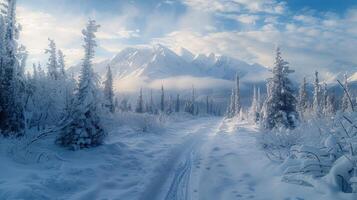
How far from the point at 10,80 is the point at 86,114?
336 centimetres

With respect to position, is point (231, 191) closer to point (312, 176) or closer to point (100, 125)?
point (312, 176)

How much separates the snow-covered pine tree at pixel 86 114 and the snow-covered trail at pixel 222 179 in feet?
10.8

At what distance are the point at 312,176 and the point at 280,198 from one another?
3.46 ft

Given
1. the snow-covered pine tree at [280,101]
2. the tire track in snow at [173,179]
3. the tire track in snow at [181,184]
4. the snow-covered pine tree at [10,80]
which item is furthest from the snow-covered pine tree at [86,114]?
the snow-covered pine tree at [280,101]

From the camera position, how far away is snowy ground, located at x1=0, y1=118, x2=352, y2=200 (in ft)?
27.7

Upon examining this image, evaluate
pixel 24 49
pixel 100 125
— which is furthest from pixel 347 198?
pixel 24 49

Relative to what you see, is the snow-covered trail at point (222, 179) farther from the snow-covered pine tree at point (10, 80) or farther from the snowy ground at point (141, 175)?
the snow-covered pine tree at point (10, 80)

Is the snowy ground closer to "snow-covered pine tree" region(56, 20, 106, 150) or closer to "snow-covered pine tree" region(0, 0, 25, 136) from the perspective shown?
"snow-covered pine tree" region(56, 20, 106, 150)

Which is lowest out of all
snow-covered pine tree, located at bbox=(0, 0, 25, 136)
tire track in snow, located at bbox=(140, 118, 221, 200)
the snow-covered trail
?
tire track in snow, located at bbox=(140, 118, 221, 200)

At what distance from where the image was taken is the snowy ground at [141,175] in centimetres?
844

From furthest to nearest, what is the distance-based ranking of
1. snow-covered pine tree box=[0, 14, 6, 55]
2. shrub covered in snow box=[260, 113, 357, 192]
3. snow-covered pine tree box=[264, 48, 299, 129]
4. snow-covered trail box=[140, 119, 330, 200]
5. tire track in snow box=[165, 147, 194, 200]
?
snow-covered pine tree box=[264, 48, 299, 129]
snow-covered pine tree box=[0, 14, 6, 55]
tire track in snow box=[165, 147, 194, 200]
snow-covered trail box=[140, 119, 330, 200]
shrub covered in snow box=[260, 113, 357, 192]

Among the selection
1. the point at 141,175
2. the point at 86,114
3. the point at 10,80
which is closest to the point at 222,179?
the point at 141,175

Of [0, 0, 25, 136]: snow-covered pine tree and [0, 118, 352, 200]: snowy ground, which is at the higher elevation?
[0, 0, 25, 136]: snow-covered pine tree

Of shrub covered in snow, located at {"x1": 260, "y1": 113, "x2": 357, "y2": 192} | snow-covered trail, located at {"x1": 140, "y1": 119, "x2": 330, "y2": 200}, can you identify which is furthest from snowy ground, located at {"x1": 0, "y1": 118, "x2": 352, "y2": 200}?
shrub covered in snow, located at {"x1": 260, "y1": 113, "x2": 357, "y2": 192}
